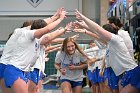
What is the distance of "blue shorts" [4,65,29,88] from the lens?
5.09 metres

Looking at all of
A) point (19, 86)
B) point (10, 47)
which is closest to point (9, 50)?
point (10, 47)

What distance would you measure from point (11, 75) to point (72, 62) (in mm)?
2211

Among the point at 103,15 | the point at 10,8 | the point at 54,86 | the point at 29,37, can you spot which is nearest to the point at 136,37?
the point at 29,37

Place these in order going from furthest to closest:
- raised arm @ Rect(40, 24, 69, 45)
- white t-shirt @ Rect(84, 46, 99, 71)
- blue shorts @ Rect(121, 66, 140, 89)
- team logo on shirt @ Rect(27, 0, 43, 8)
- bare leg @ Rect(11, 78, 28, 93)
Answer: team logo on shirt @ Rect(27, 0, 43, 8), white t-shirt @ Rect(84, 46, 99, 71), raised arm @ Rect(40, 24, 69, 45), bare leg @ Rect(11, 78, 28, 93), blue shorts @ Rect(121, 66, 140, 89)

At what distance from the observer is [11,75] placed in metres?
5.11

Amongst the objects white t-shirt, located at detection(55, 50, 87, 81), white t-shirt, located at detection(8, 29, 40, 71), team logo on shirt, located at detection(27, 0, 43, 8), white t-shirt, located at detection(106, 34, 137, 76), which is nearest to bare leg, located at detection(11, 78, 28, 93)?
white t-shirt, located at detection(8, 29, 40, 71)

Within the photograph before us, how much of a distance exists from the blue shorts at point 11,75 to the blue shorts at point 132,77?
1.49 metres

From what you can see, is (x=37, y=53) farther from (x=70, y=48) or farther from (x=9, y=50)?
(x=70, y=48)

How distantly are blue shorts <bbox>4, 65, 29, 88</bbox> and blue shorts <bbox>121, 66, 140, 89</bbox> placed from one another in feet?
4.89

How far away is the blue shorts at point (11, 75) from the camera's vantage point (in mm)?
5086

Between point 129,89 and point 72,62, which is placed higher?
point 72,62

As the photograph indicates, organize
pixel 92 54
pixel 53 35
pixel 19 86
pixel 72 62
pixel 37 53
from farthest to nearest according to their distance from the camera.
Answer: pixel 92 54 → pixel 72 62 → pixel 53 35 → pixel 37 53 → pixel 19 86

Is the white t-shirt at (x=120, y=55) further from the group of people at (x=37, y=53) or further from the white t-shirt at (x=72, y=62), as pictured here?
the white t-shirt at (x=72, y=62)

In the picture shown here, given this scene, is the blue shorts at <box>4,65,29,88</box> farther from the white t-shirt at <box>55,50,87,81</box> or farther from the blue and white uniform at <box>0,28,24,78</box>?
the white t-shirt at <box>55,50,87,81</box>
